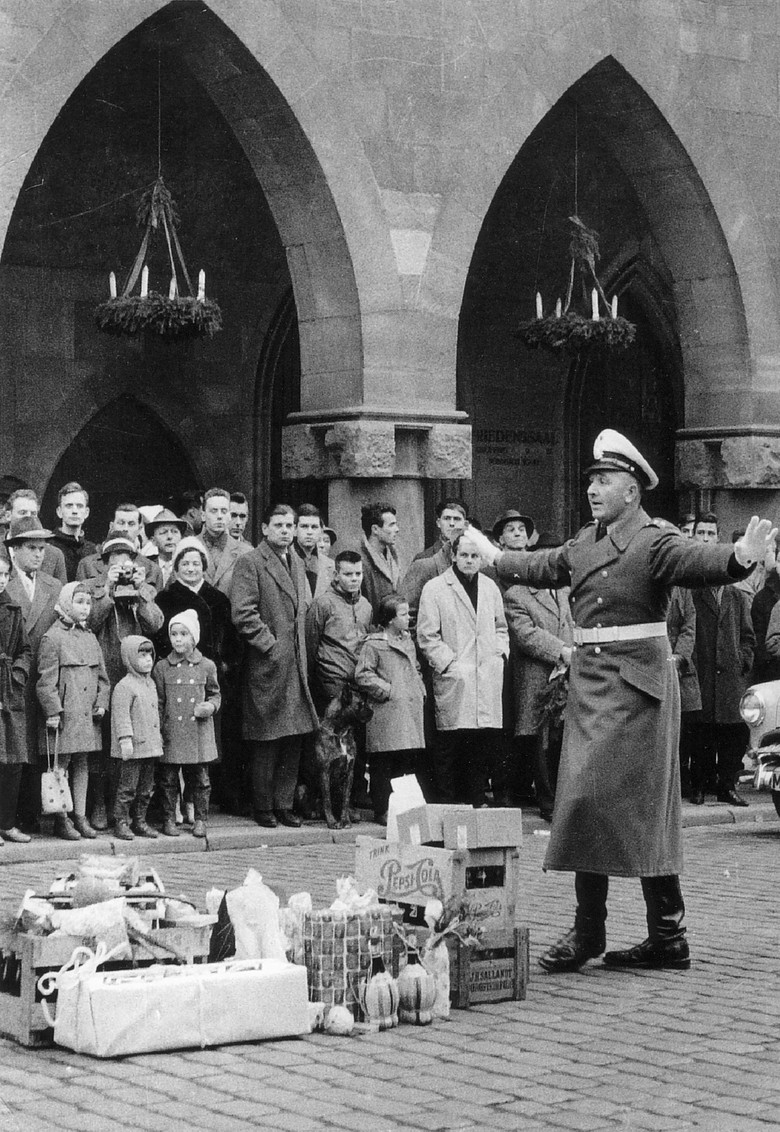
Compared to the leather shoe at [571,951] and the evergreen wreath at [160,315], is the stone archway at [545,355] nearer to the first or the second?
the evergreen wreath at [160,315]

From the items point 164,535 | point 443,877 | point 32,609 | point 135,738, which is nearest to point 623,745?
point 443,877

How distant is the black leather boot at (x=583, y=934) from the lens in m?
8.03

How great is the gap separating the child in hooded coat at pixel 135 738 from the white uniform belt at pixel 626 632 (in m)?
3.92

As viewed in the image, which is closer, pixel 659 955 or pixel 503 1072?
pixel 503 1072

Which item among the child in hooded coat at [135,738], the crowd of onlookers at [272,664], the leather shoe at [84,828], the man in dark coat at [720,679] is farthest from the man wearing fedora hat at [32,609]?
the man in dark coat at [720,679]

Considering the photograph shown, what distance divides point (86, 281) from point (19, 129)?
4.51 metres

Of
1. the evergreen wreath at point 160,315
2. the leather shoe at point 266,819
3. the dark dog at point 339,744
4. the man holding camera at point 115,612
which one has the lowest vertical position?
the leather shoe at point 266,819

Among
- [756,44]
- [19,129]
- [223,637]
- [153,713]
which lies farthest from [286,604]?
[756,44]

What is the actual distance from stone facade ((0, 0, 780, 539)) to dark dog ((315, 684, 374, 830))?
2.27 meters

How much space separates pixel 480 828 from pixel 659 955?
39.6 inches

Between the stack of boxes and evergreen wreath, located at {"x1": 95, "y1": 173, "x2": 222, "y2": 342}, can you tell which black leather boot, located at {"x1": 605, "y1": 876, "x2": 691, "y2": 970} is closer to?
the stack of boxes

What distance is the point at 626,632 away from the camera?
26.7 feet

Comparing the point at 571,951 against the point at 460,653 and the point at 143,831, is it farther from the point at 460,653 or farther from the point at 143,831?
the point at 460,653

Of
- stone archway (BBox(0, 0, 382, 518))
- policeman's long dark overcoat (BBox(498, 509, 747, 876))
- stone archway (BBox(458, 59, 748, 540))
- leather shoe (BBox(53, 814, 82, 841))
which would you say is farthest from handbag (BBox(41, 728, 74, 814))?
stone archway (BBox(458, 59, 748, 540))
